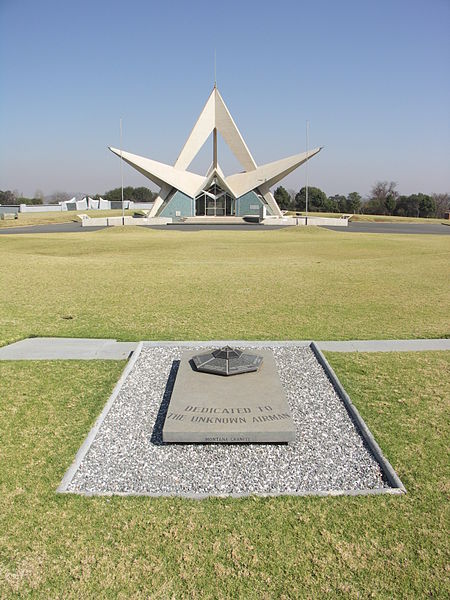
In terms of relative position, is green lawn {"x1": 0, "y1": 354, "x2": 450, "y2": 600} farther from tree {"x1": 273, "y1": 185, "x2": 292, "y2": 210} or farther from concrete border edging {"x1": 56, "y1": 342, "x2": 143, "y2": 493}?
tree {"x1": 273, "y1": 185, "x2": 292, "y2": 210}

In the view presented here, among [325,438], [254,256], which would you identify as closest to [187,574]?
[325,438]

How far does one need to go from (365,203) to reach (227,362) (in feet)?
254

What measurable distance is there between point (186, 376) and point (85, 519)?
202 cm

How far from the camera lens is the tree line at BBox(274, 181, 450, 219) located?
68.8 metres

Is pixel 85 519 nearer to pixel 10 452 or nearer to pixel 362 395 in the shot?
pixel 10 452

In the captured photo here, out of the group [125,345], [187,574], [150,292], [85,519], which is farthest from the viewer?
[150,292]

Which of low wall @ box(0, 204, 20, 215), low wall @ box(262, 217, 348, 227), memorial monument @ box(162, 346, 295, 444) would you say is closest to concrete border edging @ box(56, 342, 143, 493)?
memorial monument @ box(162, 346, 295, 444)

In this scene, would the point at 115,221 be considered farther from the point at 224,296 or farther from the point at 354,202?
the point at 354,202

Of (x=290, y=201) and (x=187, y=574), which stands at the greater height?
(x=290, y=201)

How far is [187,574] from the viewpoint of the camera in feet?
8.91

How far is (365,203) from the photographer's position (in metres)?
76.9

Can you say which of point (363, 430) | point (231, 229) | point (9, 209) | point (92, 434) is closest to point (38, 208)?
point (9, 209)

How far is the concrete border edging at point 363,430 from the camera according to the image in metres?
3.58

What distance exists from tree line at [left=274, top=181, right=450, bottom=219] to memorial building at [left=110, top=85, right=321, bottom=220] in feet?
81.5
